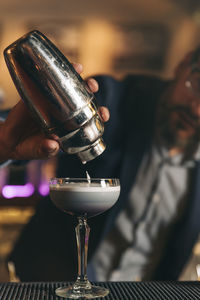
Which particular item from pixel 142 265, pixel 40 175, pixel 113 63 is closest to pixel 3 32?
pixel 113 63

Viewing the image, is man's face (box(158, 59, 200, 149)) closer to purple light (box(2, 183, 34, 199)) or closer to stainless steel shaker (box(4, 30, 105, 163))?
stainless steel shaker (box(4, 30, 105, 163))

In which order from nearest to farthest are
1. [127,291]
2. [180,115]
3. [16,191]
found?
1. [127,291]
2. [180,115]
3. [16,191]

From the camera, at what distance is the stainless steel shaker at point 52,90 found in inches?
36.6

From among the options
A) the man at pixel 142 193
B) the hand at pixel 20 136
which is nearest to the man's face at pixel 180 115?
the man at pixel 142 193

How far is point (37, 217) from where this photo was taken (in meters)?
2.08

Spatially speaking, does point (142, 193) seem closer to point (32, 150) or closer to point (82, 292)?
point (32, 150)

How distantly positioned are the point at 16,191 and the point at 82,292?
3478mm

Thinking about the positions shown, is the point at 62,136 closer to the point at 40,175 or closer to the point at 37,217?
the point at 37,217

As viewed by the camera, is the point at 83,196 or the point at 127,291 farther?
the point at 83,196

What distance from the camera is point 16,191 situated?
4266mm

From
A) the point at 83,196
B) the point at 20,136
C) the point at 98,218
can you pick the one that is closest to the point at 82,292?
the point at 83,196

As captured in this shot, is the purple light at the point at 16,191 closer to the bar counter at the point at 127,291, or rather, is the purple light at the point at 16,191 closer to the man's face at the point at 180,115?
the man's face at the point at 180,115

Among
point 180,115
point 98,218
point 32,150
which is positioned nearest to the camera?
point 32,150

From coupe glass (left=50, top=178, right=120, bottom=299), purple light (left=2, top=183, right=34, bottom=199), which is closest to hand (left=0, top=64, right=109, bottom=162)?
coupe glass (left=50, top=178, right=120, bottom=299)
